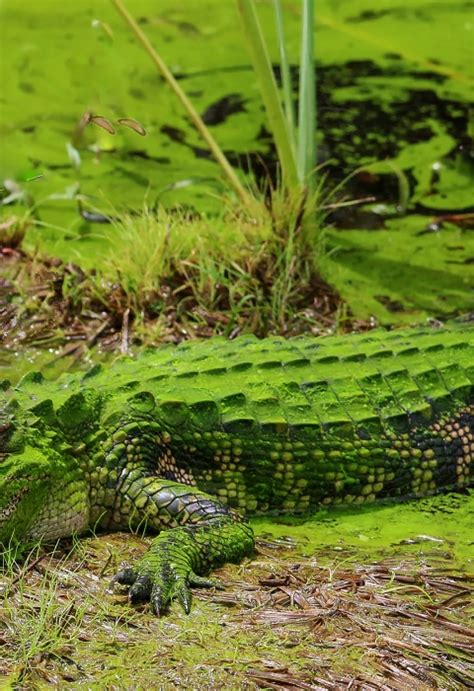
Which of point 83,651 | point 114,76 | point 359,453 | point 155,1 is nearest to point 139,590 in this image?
point 83,651

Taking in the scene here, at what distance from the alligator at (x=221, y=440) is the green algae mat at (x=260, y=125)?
5.09ft

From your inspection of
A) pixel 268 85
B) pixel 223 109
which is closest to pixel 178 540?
pixel 268 85

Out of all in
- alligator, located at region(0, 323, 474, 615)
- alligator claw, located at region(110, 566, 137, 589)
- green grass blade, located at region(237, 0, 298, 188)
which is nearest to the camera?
alligator claw, located at region(110, 566, 137, 589)

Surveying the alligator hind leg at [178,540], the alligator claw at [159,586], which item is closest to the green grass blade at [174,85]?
the alligator hind leg at [178,540]

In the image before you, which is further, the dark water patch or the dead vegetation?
the dark water patch

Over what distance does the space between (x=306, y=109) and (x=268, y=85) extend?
291mm

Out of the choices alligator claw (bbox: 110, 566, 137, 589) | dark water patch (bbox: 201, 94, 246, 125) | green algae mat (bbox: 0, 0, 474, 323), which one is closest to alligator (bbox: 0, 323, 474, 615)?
alligator claw (bbox: 110, 566, 137, 589)

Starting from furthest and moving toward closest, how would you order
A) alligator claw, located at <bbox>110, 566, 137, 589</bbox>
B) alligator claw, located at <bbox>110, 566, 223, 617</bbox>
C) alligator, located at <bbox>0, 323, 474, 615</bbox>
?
1. alligator, located at <bbox>0, 323, 474, 615</bbox>
2. alligator claw, located at <bbox>110, 566, 137, 589</bbox>
3. alligator claw, located at <bbox>110, 566, 223, 617</bbox>

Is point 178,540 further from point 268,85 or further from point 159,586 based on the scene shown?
point 268,85

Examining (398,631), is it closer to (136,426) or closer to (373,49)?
(136,426)

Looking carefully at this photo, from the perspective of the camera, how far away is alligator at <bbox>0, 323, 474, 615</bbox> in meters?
4.43

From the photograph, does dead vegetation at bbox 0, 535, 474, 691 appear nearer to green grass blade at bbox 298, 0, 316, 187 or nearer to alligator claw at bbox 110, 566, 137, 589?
alligator claw at bbox 110, 566, 137, 589

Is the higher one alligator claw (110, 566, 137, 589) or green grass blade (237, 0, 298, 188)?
green grass blade (237, 0, 298, 188)

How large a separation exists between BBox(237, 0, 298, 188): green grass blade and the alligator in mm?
1799
